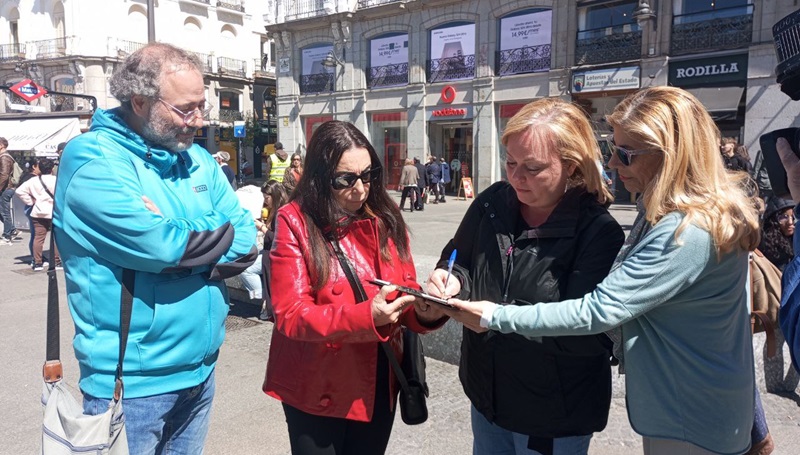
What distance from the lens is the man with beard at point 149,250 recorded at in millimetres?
1971

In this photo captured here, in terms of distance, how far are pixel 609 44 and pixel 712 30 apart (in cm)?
304

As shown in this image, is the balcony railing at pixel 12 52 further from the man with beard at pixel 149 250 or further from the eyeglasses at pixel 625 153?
the eyeglasses at pixel 625 153

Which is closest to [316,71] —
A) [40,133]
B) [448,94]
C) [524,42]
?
[448,94]

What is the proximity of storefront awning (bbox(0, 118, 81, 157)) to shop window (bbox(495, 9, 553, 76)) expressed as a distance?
16.2 meters

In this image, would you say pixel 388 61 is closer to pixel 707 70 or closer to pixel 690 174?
pixel 707 70

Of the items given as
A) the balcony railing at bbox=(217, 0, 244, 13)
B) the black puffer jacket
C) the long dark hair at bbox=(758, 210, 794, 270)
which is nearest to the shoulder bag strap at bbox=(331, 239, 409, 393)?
the black puffer jacket

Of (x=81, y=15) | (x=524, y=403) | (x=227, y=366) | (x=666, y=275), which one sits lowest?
(x=227, y=366)

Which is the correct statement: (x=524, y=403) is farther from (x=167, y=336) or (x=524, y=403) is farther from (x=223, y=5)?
(x=223, y=5)

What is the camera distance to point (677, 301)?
1793mm

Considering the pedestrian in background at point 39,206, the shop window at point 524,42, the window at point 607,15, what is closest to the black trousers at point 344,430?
the pedestrian in background at point 39,206

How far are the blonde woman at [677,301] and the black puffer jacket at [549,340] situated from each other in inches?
4.5

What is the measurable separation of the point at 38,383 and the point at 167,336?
3443mm

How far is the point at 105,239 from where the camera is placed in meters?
1.95

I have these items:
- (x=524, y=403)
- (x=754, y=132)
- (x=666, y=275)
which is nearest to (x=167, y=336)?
(x=524, y=403)
